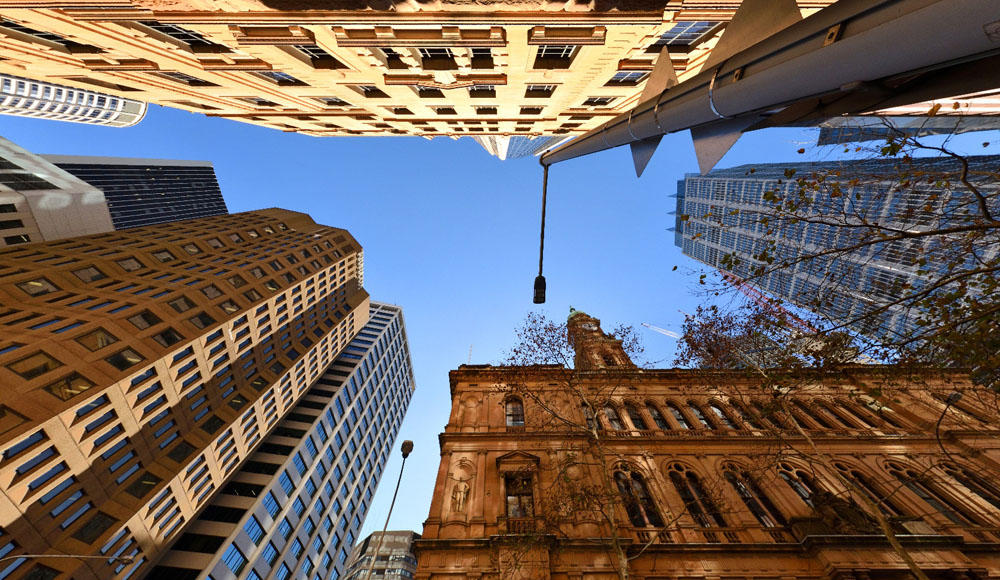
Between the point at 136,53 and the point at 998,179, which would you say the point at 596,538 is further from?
the point at 136,53

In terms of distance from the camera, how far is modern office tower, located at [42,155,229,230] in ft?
370

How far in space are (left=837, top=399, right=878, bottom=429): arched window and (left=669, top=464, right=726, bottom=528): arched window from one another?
45.4 feet

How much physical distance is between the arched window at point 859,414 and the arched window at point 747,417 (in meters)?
6.95

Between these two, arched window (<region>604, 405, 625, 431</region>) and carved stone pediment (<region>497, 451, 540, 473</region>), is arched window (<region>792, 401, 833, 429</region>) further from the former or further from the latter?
carved stone pediment (<region>497, 451, 540, 473</region>)

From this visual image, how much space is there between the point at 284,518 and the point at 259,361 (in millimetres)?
23173

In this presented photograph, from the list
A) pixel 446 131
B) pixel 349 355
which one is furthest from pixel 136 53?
pixel 349 355

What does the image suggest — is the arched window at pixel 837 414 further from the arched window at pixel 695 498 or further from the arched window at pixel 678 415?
the arched window at pixel 695 498

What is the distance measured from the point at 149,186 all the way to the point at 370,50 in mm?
179541

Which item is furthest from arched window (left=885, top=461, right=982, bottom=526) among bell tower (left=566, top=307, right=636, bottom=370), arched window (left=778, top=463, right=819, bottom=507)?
bell tower (left=566, top=307, right=636, bottom=370)

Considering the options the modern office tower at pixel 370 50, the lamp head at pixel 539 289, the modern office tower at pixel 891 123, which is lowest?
the lamp head at pixel 539 289

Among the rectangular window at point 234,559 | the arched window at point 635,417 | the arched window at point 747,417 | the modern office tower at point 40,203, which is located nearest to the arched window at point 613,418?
the arched window at point 635,417

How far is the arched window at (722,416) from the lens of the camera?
22.6 m

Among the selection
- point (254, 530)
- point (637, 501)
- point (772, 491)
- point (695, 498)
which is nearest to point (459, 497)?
point (637, 501)

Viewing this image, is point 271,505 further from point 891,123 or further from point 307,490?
point 891,123
